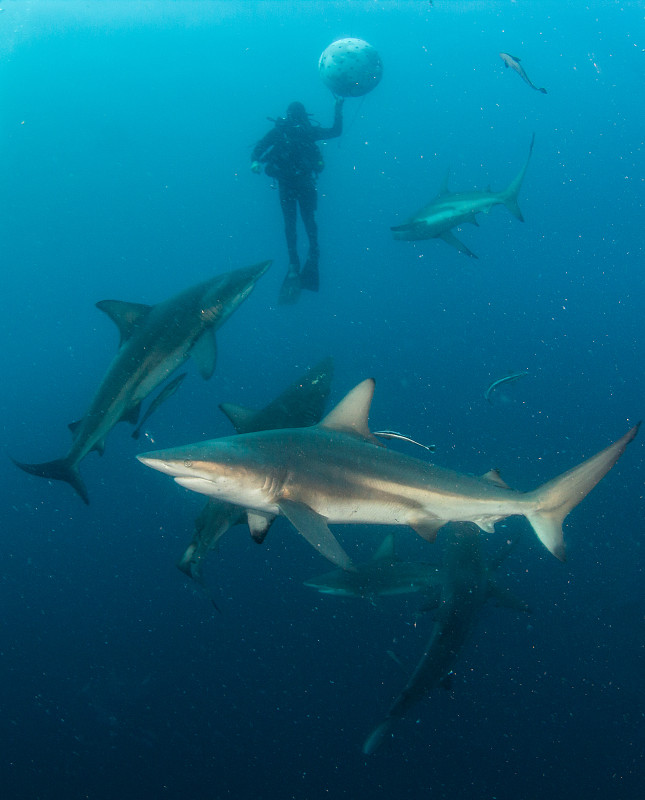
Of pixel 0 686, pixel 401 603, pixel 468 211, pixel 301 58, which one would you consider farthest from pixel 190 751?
pixel 301 58

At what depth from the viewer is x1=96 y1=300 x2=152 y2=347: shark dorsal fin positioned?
18.1 ft

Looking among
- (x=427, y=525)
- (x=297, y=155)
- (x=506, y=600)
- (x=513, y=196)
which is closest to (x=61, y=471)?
(x=427, y=525)

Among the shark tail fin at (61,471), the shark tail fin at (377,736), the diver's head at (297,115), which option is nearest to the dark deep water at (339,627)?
the shark tail fin at (377,736)

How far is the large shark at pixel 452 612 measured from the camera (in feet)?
18.9

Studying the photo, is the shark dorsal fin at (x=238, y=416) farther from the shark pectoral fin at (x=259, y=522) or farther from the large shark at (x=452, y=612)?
the large shark at (x=452, y=612)

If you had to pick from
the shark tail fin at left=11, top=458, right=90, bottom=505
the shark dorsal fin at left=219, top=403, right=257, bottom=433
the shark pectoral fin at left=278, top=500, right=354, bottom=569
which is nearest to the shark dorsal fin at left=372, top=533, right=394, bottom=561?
the shark dorsal fin at left=219, top=403, right=257, bottom=433

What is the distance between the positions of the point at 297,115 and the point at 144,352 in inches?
391

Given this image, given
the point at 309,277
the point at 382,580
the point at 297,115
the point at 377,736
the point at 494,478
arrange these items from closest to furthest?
the point at 494,478 < the point at 377,736 < the point at 382,580 < the point at 297,115 < the point at 309,277

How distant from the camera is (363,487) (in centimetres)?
341

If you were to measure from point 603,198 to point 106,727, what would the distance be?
118 metres

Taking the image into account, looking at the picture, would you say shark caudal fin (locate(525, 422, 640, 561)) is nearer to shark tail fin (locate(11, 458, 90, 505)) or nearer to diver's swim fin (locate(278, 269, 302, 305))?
shark tail fin (locate(11, 458, 90, 505))

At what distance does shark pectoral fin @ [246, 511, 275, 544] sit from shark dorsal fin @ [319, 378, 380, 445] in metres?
0.88

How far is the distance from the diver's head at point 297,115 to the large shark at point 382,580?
11.1 meters

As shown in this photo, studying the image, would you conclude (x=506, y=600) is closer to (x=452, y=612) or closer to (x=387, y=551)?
(x=452, y=612)
